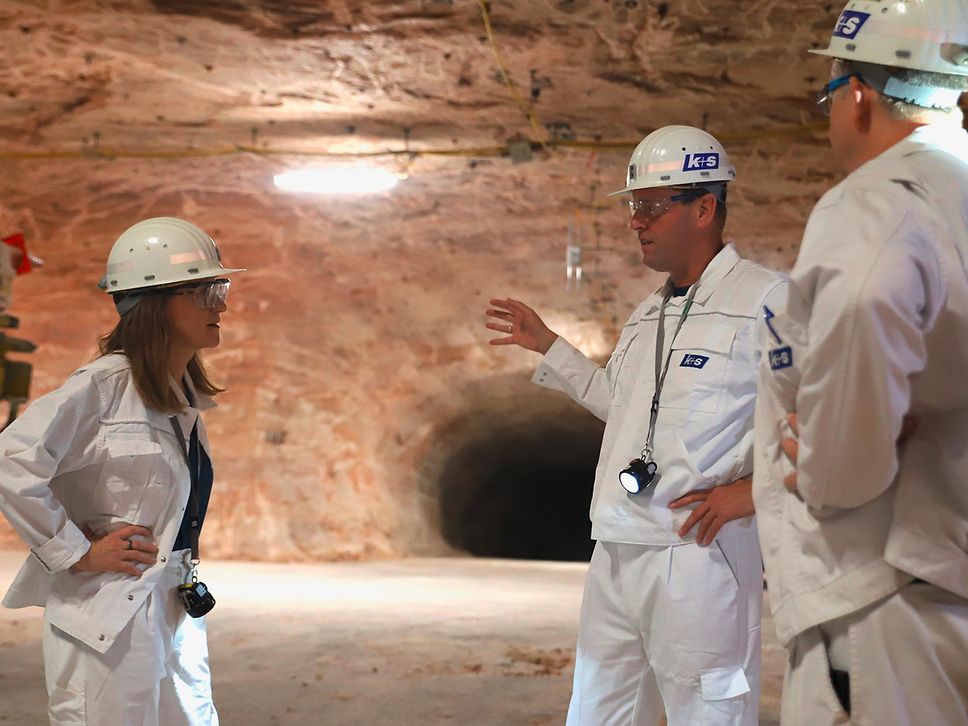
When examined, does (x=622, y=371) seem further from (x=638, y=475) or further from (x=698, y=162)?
(x=698, y=162)

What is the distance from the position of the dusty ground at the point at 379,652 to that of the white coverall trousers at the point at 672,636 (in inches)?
48.1

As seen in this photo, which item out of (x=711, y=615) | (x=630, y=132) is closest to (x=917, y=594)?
(x=711, y=615)

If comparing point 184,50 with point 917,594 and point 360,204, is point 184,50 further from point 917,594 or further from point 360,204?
point 917,594

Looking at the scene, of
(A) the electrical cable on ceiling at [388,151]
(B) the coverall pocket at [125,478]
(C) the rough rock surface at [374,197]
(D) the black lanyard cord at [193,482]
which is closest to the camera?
(B) the coverall pocket at [125,478]

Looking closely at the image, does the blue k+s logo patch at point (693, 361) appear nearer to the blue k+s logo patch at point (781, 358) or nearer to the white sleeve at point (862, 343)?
the blue k+s logo patch at point (781, 358)

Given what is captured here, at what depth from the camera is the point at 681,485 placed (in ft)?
8.57

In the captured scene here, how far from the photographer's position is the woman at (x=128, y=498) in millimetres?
2355

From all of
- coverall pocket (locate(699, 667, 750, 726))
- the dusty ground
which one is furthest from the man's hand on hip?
the dusty ground

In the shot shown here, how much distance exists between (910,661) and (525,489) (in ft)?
39.0

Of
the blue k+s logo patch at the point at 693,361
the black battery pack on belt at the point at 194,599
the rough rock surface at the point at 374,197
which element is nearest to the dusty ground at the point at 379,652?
the black battery pack on belt at the point at 194,599

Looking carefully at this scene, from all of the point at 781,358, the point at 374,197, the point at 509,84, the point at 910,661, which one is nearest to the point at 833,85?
the point at 781,358

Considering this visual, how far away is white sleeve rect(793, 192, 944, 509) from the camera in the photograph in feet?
4.88

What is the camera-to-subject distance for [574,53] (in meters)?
5.95

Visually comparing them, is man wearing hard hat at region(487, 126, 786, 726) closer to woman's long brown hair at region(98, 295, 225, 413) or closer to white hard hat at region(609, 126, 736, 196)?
white hard hat at region(609, 126, 736, 196)
